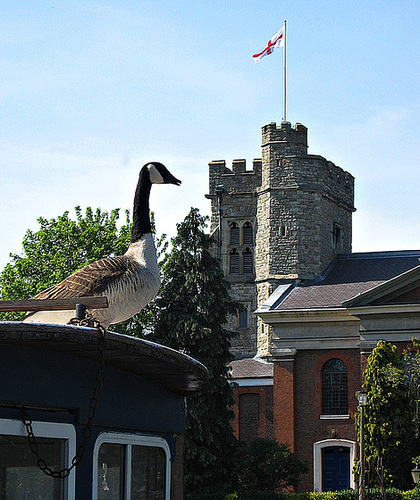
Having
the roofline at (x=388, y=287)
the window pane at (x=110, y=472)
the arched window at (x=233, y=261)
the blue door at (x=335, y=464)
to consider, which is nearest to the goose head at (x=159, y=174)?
the window pane at (x=110, y=472)

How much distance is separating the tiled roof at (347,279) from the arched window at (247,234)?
8.60 metres

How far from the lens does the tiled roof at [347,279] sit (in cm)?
4831

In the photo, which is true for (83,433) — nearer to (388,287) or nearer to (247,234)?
(388,287)

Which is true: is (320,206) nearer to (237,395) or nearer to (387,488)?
(237,395)

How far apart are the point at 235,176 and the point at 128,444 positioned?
64.5 meters

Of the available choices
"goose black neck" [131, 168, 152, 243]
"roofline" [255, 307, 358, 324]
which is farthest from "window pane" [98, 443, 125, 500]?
"roofline" [255, 307, 358, 324]

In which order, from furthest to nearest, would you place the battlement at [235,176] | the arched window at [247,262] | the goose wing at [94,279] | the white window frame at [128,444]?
the battlement at [235,176]
the arched window at [247,262]
the goose wing at [94,279]
the white window frame at [128,444]

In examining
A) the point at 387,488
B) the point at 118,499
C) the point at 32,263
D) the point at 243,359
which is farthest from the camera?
the point at 243,359

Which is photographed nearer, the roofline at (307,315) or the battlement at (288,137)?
the roofline at (307,315)

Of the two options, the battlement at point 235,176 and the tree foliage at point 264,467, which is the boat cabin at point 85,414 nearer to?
the tree foliage at point 264,467

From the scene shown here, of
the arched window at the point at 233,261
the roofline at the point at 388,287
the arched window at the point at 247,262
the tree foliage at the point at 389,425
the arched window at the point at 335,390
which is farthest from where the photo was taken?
the arched window at the point at 233,261

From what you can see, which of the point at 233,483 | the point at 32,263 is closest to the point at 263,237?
the point at 32,263

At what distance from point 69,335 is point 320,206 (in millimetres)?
59647

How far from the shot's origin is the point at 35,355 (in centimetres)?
645
